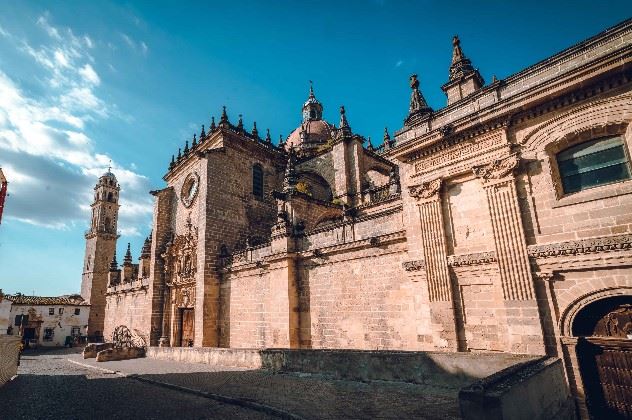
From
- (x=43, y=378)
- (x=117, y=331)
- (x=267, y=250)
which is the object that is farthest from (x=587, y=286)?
(x=117, y=331)

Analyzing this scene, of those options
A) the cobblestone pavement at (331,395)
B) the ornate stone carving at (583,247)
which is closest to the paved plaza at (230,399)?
the cobblestone pavement at (331,395)

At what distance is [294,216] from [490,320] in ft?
30.1

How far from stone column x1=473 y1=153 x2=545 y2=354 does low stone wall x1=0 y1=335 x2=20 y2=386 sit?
42.7 ft

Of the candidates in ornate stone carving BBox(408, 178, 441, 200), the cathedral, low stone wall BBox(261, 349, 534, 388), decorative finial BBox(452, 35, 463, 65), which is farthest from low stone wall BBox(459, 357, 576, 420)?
decorative finial BBox(452, 35, 463, 65)

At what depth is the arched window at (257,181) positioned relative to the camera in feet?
68.6

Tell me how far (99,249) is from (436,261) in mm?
41720

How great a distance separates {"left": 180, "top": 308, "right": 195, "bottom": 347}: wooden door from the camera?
1917 centimetres

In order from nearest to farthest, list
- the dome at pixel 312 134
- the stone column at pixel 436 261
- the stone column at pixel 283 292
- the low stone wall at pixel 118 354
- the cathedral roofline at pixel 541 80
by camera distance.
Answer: the cathedral roofline at pixel 541 80, the stone column at pixel 436 261, the stone column at pixel 283 292, the low stone wall at pixel 118 354, the dome at pixel 312 134

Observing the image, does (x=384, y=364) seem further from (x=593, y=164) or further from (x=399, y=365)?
(x=593, y=164)

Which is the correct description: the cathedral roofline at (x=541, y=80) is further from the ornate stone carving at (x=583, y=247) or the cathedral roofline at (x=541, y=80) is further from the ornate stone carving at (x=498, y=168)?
the ornate stone carving at (x=583, y=247)

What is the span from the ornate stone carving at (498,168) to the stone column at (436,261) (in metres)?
1.09

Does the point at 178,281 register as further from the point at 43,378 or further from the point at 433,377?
the point at 433,377

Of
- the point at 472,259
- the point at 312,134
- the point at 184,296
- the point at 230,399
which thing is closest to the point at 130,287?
the point at 184,296

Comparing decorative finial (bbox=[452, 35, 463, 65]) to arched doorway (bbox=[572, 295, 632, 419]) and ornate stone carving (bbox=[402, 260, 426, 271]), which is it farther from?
arched doorway (bbox=[572, 295, 632, 419])
